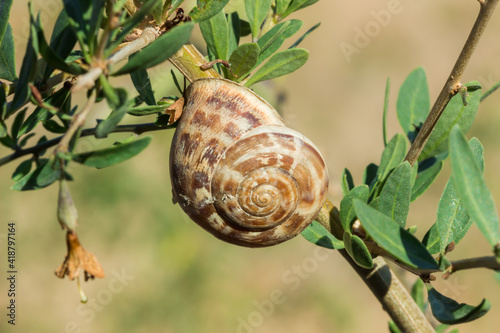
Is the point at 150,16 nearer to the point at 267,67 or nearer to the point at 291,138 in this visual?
the point at 267,67

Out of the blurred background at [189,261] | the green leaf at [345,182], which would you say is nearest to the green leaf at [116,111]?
the green leaf at [345,182]

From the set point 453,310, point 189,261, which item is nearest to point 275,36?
point 453,310

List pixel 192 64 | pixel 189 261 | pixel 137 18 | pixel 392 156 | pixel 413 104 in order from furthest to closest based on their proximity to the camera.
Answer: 1. pixel 189 261
2. pixel 413 104
3. pixel 392 156
4. pixel 192 64
5. pixel 137 18

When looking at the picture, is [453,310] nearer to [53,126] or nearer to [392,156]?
[392,156]

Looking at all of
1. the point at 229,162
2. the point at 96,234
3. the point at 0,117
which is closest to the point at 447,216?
the point at 229,162

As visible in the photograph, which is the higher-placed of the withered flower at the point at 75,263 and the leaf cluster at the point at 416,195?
the leaf cluster at the point at 416,195

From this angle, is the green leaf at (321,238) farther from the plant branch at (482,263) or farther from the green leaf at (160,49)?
the green leaf at (160,49)

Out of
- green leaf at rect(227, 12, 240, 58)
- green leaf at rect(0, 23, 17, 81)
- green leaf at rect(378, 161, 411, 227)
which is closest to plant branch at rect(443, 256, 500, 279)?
green leaf at rect(378, 161, 411, 227)
